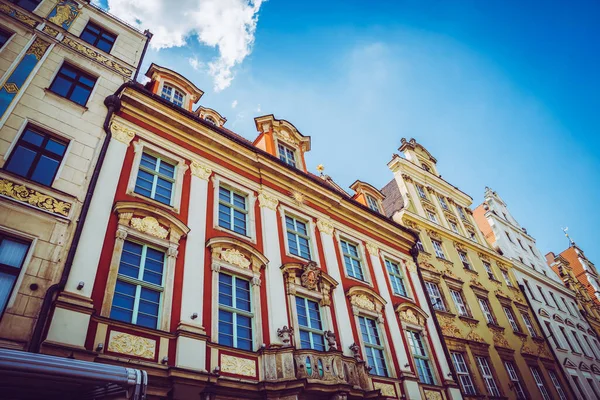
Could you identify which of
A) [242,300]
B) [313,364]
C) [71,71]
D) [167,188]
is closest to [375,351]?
[313,364]

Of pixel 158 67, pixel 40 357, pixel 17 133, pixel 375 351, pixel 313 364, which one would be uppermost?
pixel 158 67

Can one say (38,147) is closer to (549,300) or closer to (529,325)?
(529,325)

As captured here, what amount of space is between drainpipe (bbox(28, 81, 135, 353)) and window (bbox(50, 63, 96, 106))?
74cm

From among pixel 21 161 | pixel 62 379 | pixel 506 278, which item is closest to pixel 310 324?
pixel 62 379

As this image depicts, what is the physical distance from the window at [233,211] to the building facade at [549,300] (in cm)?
1979

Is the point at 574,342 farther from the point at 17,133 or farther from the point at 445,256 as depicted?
the point at 17,133

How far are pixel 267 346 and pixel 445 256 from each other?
14.9 metres

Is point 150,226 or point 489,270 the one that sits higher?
point 489,270

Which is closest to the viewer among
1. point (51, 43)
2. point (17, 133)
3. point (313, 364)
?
point (17, 133)

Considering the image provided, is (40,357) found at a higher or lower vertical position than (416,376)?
lower

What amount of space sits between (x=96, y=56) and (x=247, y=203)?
23.5 feet

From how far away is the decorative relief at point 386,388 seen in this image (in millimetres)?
12827

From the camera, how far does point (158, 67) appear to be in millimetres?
15453

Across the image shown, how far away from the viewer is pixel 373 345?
554 inches
